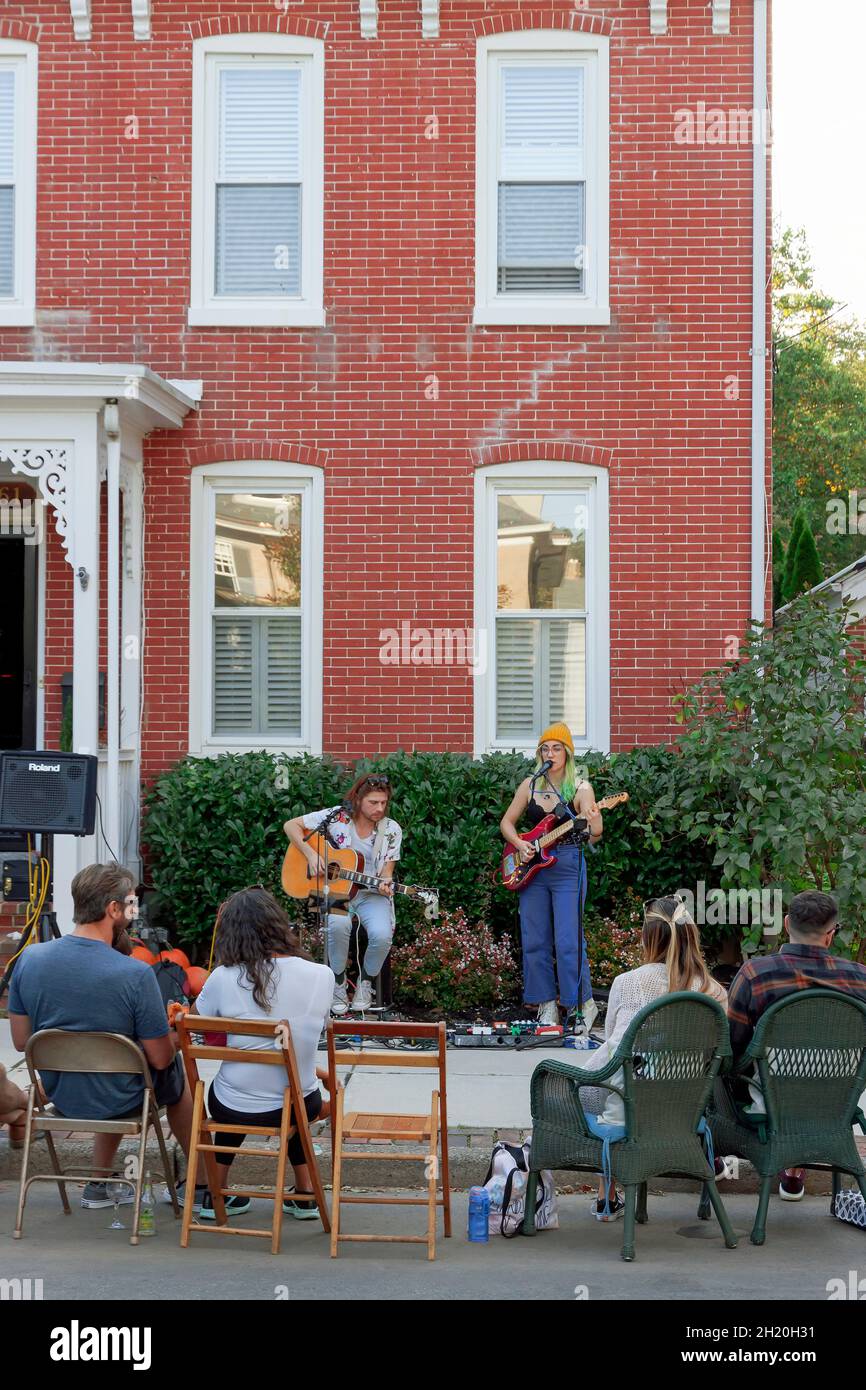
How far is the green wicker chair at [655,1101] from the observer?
236 inches

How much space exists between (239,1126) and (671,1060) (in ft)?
5.70

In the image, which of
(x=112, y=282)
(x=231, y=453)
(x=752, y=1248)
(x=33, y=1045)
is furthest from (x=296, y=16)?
(x=752, y=1248)

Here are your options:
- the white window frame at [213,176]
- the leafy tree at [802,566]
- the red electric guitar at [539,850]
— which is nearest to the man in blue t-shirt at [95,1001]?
the red electric guitar at [539,850]

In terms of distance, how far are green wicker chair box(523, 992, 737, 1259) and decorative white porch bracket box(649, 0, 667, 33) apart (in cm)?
831

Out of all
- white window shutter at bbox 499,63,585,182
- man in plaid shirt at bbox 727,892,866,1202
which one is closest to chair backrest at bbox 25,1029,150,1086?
man in plaid shirt at bbox 727,892,866,1202

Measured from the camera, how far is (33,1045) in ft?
19.9

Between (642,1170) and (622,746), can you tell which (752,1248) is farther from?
(622,746)

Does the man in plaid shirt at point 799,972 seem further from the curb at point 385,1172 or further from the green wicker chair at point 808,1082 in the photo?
the curb at point 385,1172

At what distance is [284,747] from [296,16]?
552cm

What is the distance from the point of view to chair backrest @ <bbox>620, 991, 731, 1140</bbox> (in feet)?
19.6

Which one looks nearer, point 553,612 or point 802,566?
point 553,612

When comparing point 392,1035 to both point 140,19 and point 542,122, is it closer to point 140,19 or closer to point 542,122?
point 542,122

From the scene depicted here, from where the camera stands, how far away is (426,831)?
10.6 metres

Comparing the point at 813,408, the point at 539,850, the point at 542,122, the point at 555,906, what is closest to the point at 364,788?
the point at 539,850
